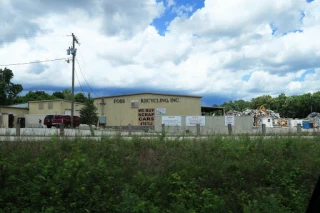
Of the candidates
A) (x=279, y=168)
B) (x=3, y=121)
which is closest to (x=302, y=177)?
(x=279, y=168)

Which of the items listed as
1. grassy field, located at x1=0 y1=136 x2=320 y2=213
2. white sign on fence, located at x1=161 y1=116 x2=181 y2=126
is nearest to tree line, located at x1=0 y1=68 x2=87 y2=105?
white sign on fence, located at x1=161 y1=116 x2=181 y2=126

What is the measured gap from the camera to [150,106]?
43125 millimetres

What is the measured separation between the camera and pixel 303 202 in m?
5.68

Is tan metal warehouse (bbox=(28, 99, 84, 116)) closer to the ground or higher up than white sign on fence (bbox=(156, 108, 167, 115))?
higher up

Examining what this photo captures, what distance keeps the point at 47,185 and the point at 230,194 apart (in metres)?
3.52

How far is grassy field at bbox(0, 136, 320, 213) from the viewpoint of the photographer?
213 inches

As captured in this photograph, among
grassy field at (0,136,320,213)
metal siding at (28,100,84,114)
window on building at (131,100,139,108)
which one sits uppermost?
metal siding at (28,100,84,114)

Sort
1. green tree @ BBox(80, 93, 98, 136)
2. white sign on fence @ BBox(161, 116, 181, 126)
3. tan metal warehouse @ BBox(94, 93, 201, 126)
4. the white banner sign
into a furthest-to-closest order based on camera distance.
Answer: tan metal warehouse @ BBox(94, 93, 201, 126)
the white banner sign
green tree @ BBox(80, 93, 98, 136)
white sign on fence @ BBox(161, 116, 181, 126)

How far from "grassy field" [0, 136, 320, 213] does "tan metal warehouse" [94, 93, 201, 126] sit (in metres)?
34.6

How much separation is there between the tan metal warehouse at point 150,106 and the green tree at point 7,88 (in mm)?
41714

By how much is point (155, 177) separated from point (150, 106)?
3692cm

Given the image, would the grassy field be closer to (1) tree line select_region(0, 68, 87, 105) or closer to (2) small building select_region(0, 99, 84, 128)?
(2) small building select_region(0, 99, 84, 128)

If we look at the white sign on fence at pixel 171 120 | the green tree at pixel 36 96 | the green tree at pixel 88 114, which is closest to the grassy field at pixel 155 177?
the white sign on fence at pixel 171 120

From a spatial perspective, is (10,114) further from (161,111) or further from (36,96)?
(36,96)
